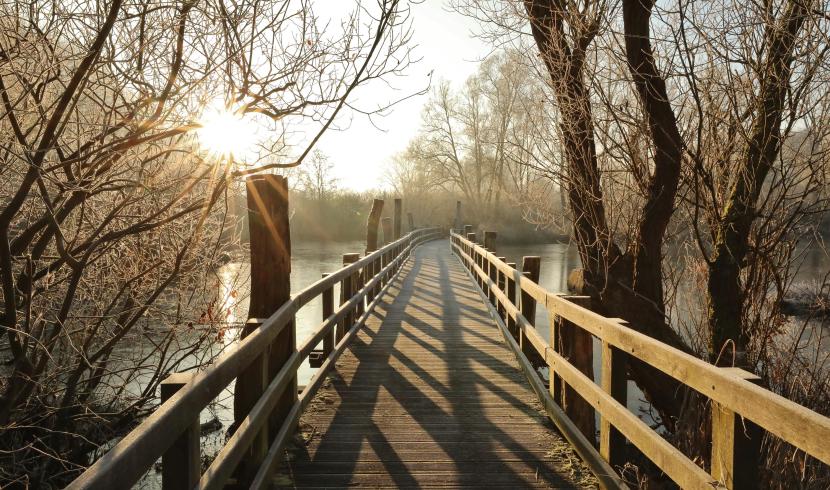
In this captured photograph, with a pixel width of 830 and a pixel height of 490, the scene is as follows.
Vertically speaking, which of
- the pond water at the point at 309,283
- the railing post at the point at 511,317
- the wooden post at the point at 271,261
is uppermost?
the wooden post at the point at 271,261

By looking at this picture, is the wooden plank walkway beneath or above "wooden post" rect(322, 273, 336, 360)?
beneath

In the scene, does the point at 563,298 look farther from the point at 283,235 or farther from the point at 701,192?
the point at 701,192

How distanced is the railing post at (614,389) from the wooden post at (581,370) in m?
0.69

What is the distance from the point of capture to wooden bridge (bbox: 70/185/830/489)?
2.29 m

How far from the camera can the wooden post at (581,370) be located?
4.43 metres

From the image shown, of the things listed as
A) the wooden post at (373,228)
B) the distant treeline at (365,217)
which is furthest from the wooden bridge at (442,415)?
the distant treeline at (365,217)

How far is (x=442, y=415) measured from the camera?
5207 millimetres

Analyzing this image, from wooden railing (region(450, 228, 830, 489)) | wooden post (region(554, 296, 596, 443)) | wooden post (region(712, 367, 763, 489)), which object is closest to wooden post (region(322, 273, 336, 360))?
wooden railing (region(450, 228, 830, 489))

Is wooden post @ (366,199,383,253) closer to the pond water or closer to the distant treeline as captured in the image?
the pond water

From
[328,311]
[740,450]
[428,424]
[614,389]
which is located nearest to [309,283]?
[328,311]

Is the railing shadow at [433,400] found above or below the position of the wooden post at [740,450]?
below

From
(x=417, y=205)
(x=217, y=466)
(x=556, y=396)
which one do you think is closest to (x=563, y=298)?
(x=556, y=396)

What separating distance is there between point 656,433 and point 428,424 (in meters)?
2.38

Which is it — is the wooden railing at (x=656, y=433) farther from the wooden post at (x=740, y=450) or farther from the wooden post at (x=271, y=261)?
the wooden post at (x=271, y=261)
